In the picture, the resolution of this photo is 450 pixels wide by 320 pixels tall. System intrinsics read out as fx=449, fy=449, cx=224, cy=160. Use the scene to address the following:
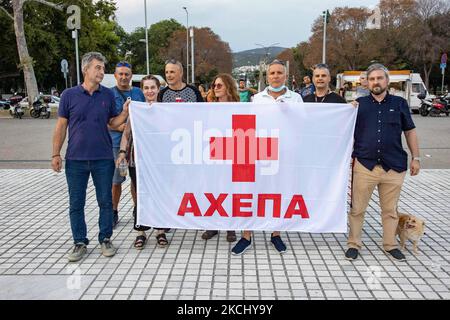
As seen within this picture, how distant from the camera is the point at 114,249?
4578 millimetres

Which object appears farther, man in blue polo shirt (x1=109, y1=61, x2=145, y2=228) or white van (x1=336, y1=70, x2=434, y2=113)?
white van (x1=336, y1=70, x2=434, y2=113)

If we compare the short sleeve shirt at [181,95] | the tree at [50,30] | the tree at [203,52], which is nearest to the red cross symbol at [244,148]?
the short sleeve shirt at [181,95]

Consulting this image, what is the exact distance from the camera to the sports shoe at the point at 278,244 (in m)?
4.63

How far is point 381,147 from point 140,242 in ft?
8.57

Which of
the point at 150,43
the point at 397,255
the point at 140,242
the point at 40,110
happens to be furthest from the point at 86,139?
the point at 150,43

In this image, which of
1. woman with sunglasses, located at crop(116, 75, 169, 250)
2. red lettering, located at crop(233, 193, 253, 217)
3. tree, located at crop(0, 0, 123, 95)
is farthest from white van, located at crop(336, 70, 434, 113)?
red lettering, located at crop(233, 193, 253, 217)

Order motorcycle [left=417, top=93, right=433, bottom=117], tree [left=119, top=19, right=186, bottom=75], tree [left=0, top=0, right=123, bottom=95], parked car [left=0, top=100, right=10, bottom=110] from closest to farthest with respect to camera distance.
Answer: motorcycle [left=417, top=93, right=433, bottom=117] → tree [left=0, top=0, right=123, bottom=95] → parked car [left=0, top=100, right=10, bottom=110] → tree [left=119, top=19, right=186, bottom=75]

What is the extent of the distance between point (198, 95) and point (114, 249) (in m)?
1.84

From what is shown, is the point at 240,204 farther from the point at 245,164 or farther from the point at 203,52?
the point at 203,52

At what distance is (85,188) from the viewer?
175 inches

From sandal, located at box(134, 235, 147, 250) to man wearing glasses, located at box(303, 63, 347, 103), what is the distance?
2.35 metres

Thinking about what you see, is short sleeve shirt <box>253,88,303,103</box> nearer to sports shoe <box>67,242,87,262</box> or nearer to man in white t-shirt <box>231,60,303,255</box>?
man in white t-shirt <box>231,60,303,255</box>

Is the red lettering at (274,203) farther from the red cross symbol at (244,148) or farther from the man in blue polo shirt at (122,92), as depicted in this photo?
the man in blue polo shirt at (122,92)

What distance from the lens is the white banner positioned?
446cm
